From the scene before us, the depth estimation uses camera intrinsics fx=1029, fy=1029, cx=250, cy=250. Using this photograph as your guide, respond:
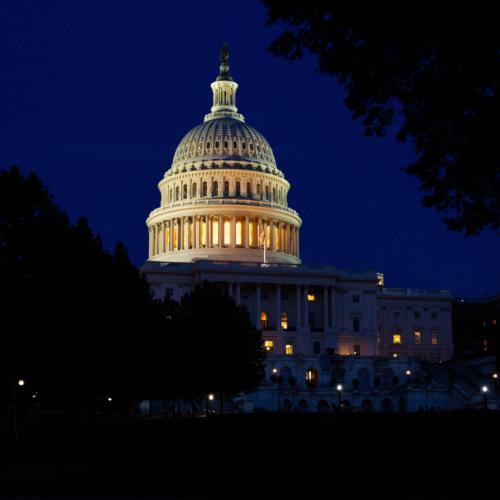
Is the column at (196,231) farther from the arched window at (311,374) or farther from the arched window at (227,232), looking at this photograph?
the arched window at (311,374)

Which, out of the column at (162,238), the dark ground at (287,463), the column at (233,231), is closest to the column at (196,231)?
the column at (233,231)

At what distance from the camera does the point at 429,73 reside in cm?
2327

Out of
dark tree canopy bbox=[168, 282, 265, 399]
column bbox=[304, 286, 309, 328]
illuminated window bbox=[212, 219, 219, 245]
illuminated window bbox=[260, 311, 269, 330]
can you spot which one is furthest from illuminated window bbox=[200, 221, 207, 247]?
dark tree canopy bbox=[168, 282, 265, 399]

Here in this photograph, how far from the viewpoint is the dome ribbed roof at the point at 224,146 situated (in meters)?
180

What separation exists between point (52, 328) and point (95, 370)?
848 centimetres

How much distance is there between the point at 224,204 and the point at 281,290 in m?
24.7

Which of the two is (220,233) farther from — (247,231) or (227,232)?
(247,231)

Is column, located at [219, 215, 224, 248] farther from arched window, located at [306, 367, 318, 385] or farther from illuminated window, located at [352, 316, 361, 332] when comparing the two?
arched window, located at [306, 367, 318, 385]

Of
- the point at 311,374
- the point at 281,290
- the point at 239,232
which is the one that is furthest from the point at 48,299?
the point at 239,232

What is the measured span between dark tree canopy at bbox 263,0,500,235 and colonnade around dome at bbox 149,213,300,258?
140 m

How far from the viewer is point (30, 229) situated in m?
53.5

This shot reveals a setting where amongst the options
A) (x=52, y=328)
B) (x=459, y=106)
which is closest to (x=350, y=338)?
(x=52, y=328)

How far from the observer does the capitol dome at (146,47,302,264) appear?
16800 cm

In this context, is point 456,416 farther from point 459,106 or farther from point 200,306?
point 200,306
